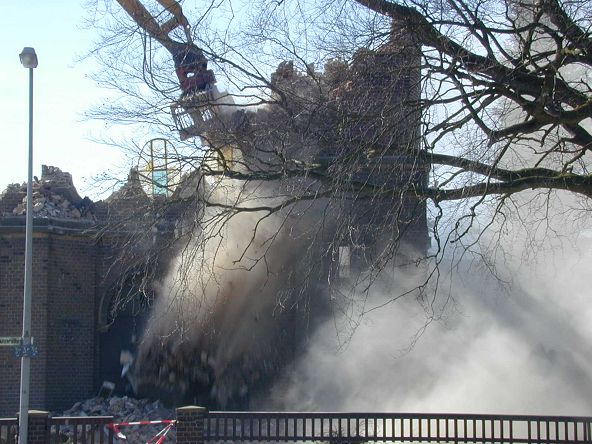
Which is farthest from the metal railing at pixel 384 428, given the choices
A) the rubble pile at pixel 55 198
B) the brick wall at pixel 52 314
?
the rubble pile at pixel 55 198

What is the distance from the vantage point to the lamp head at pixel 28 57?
13117 millimetres

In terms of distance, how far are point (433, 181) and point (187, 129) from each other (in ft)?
12.0

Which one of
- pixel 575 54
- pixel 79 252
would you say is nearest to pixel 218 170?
pixel 575 54

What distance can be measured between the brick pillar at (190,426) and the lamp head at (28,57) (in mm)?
5593

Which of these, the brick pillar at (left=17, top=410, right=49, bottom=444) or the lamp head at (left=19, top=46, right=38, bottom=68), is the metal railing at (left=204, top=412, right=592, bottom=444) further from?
the lamp head at (left=19, top=46, right=38, bottom=68)

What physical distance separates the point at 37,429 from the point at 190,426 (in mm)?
2089

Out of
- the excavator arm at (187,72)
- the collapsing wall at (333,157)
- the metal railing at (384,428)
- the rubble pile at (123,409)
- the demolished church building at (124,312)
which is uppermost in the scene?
the excavator arm at (187,72)

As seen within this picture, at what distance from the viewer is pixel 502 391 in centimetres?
1958

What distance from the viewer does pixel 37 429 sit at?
12039 millimetres

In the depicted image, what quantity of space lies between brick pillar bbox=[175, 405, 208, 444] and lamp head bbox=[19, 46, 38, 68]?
18.3 feet

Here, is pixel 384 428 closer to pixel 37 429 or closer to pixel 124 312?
pixel 37 429

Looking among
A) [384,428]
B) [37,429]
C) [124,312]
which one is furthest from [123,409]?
[384,428]

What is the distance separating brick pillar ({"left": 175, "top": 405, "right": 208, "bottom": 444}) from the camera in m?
12.2

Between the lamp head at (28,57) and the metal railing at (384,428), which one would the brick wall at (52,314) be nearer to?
the lamp head at (28,57)
